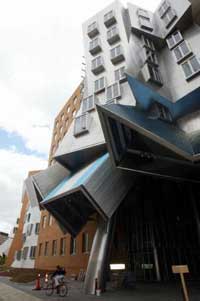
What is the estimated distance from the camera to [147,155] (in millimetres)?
14062

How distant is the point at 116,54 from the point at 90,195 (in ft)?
55.3

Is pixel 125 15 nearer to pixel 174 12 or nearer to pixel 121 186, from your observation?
pixel 174 12

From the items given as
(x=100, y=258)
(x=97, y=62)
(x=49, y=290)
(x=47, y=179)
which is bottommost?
(x=49, y=290)

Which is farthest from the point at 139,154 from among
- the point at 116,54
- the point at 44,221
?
the point at 44,221

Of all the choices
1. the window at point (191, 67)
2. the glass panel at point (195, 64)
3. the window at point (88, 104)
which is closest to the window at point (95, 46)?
the window at point (88, 104)

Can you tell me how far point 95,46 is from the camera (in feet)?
84.0

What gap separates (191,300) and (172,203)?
39.9 feet

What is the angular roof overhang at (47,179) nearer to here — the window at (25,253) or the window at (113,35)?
the window at (113,35)

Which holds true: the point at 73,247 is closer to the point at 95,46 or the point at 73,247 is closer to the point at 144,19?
the point at 95,46

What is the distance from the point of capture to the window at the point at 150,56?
18303 millimetres

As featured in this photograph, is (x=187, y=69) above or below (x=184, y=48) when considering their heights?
below

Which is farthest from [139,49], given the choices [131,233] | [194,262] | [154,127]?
[194,262]

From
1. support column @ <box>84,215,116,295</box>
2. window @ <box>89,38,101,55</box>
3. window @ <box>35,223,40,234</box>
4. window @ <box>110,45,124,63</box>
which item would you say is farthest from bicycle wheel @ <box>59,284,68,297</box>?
window @ <box>89,38,101,55</box>

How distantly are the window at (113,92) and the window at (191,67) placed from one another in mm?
5712
